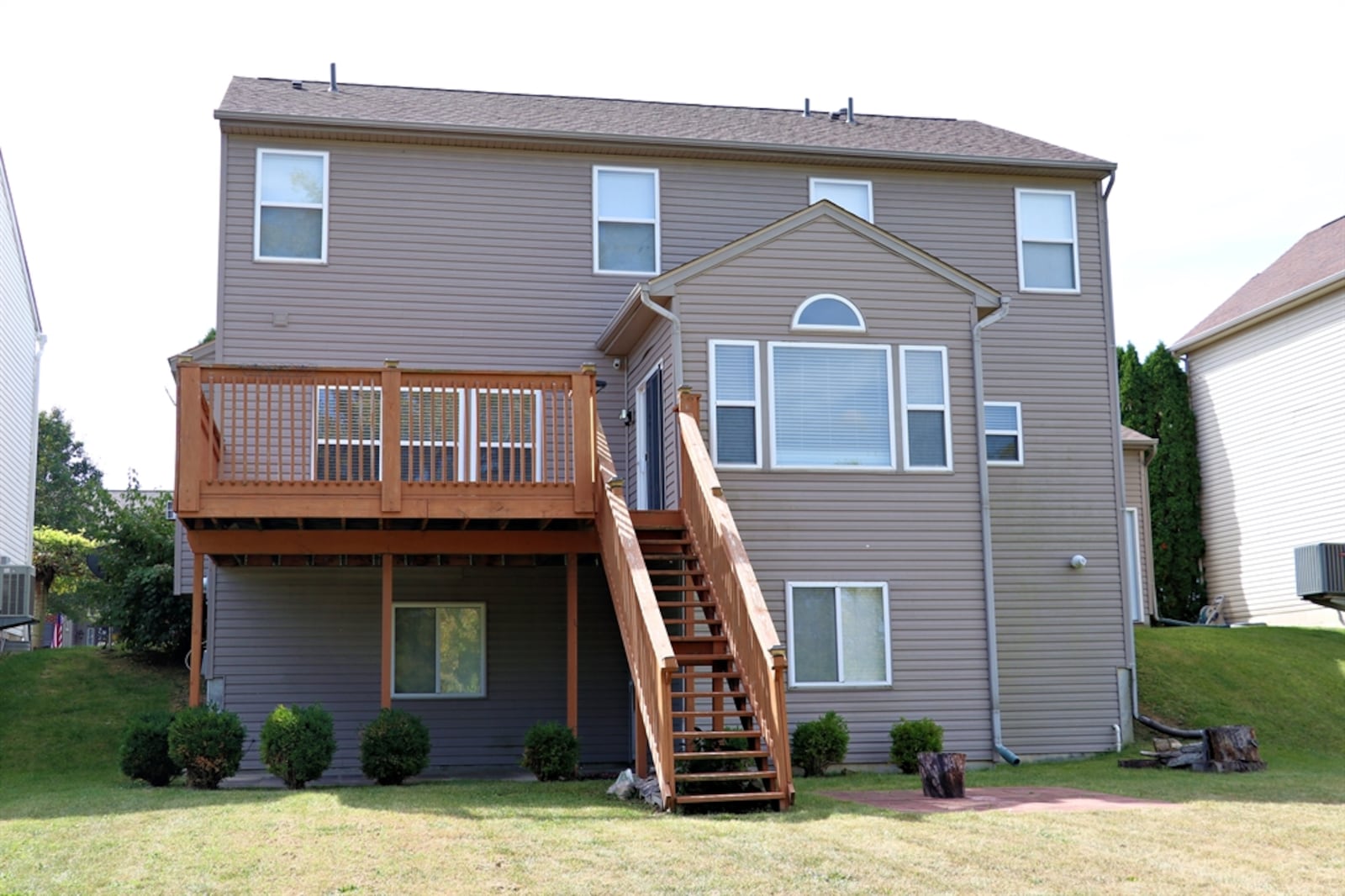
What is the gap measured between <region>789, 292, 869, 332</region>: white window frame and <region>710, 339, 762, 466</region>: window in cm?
58

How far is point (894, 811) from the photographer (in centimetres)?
1032

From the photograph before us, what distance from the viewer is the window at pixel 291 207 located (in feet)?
54.0

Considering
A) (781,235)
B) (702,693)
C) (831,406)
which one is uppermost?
(781,235)

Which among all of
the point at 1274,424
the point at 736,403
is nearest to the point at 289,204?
the point at 736,403

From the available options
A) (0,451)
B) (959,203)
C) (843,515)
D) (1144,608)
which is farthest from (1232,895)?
(0,451)

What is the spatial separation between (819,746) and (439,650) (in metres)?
5.13

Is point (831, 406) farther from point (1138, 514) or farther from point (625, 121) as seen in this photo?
point (1138, 514)

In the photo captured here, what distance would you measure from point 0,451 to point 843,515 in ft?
51.7

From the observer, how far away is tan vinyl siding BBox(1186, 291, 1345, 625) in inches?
944

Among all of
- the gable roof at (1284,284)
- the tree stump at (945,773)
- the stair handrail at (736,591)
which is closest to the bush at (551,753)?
the stair handrail at (736,591)

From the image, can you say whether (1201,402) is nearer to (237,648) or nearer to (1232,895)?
(237,648)

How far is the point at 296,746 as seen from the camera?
12.6 m

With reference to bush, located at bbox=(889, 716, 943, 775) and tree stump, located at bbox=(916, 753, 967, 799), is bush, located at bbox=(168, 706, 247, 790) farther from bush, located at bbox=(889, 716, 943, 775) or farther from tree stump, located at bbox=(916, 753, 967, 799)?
bush, located at bbox=(889, 716, 943, 775)

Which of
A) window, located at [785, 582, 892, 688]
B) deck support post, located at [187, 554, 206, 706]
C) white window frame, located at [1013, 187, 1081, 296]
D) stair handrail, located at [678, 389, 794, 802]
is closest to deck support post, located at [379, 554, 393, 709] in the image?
deck support post, located at [187, 554, 206, 706]
